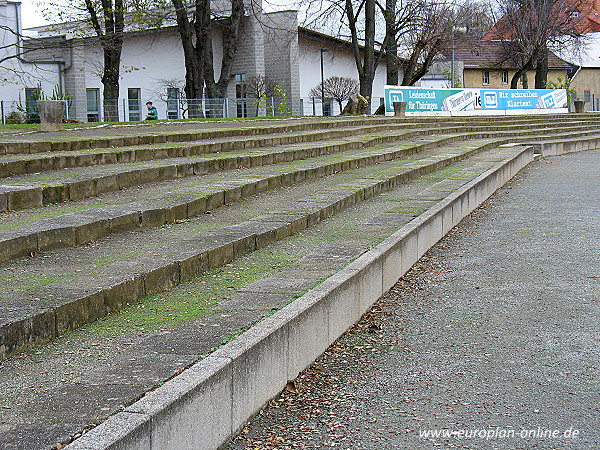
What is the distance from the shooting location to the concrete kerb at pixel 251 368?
3156mm

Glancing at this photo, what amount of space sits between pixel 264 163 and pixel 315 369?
8.86 meters

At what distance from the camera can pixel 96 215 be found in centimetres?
690

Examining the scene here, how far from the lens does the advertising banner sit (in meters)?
31.9

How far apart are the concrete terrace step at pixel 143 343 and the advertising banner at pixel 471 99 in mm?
25185

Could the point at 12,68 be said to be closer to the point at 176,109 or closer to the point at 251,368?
the point at 176,109

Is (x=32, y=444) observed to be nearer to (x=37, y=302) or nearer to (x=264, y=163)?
(x=37, y=302)

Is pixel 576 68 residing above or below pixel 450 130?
above

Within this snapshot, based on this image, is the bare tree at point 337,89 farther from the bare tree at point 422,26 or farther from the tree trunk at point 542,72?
the tree trunk at point 542,72

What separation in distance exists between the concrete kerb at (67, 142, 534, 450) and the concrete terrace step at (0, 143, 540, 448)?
0.15 m

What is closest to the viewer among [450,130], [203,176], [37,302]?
[37,302]

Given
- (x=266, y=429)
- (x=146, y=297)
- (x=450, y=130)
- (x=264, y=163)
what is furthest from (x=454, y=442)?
(x=450, y=130)

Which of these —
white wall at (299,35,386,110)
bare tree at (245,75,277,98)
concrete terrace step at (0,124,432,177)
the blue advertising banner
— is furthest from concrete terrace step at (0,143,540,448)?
white wall at (299,35,386,110)

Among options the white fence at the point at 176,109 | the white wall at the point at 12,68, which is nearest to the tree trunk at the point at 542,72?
the white fence at the point at 176,109

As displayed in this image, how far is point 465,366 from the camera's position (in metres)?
5.17
